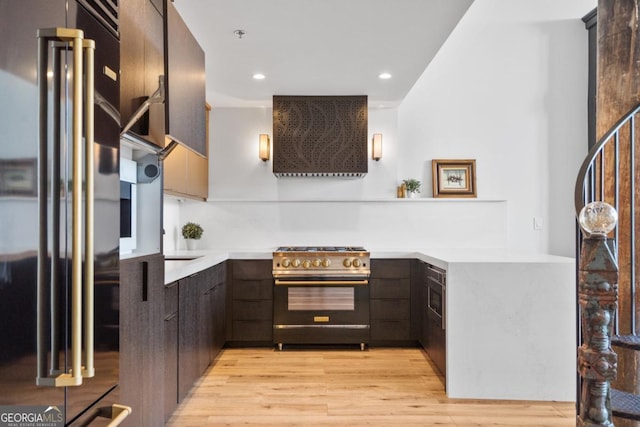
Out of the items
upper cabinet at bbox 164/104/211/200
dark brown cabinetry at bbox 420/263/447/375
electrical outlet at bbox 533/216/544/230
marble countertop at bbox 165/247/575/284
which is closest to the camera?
marble countertop at bbox 165/247/575/284

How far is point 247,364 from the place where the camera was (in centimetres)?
320

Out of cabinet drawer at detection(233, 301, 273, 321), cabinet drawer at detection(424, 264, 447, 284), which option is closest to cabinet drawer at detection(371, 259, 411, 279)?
cabinet drawer at detection(424, 264, 447, 284)

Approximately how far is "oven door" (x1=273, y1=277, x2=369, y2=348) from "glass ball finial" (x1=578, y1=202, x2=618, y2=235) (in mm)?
2153

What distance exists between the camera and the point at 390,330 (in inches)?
140

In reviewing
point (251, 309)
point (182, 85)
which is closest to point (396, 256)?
point (251, 309)

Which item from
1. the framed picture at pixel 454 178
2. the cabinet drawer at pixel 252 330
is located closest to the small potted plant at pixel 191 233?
the cabinet drawer at pixel 252 330

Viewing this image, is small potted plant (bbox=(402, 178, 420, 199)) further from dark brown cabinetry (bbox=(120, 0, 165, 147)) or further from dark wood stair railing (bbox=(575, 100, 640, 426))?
dark brown cabinetry (bbox=(120, 0, 165, 147))

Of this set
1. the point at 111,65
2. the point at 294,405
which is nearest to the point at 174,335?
the point at 294,405

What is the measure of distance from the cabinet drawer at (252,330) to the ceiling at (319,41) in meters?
2.10

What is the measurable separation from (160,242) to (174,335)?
57 cm

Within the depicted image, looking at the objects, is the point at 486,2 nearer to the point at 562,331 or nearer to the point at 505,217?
A: the point at 505,217

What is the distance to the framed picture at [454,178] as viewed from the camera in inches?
161

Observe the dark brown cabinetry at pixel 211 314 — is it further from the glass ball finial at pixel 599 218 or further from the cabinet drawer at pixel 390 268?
the glass ball finial at pixel 599 218

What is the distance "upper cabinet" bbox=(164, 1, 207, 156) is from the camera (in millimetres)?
1852
